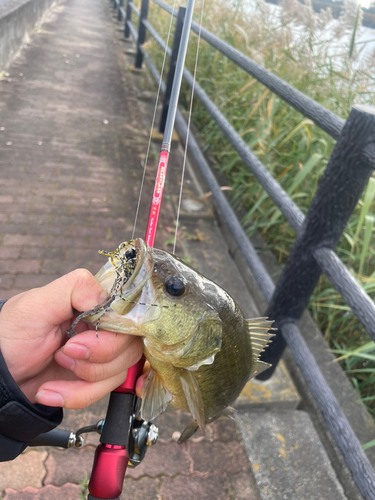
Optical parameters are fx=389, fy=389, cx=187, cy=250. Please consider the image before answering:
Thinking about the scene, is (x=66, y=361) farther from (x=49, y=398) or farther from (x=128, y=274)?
(x=128, y=274)

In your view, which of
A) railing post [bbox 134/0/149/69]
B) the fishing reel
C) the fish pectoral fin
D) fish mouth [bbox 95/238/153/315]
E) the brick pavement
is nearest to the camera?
fish mouth [bbox 95/238/153/315]

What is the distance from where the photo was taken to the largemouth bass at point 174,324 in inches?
35.2

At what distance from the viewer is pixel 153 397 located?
1083mm

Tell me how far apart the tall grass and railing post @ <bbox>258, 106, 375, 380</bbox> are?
445mm

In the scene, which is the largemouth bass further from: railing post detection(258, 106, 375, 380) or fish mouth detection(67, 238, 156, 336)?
railing post detection(258, 106, 375, 380)

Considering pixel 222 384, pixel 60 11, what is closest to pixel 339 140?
pixel 222 384

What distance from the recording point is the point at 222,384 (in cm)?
121

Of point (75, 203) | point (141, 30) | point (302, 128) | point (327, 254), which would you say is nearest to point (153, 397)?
point (327, 254)

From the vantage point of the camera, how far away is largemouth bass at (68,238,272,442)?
894 mm

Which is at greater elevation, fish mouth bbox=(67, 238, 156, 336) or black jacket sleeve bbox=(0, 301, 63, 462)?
fish mouth bbox=(67, 238, 156, 336)

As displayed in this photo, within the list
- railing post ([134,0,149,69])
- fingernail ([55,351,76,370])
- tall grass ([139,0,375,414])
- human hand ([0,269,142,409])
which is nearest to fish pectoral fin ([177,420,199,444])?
human hand ([0,269,142,409])

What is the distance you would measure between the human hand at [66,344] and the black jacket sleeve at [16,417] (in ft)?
0.19

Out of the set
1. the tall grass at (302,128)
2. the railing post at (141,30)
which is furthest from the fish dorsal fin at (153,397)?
the railing post at (141,30)

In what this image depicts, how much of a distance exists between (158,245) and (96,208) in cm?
75
